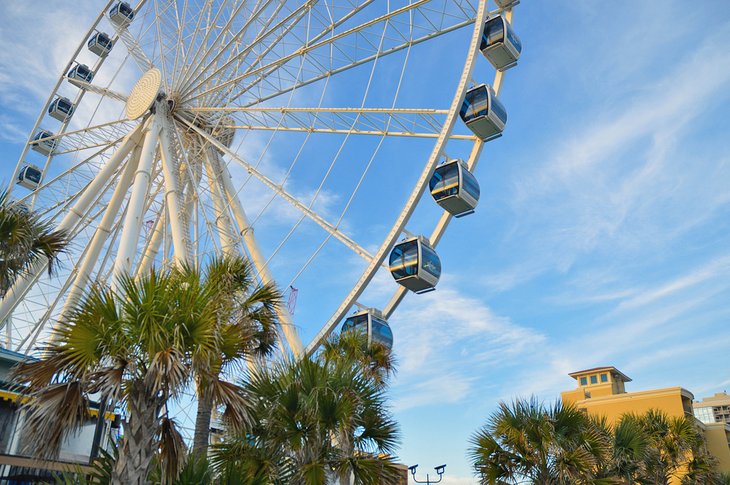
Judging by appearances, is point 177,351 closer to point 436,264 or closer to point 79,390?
point 79,390

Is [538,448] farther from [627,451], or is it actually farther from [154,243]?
[154,243]

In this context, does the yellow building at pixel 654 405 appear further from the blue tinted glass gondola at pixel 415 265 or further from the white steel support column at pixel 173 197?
the white steel support column at pixel 173 197

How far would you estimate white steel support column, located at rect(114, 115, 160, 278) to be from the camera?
18078 millimetres

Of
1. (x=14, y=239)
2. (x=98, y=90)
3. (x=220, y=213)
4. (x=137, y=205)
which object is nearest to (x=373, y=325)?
(x=220, y=213)

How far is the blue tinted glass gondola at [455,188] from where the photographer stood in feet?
68.4

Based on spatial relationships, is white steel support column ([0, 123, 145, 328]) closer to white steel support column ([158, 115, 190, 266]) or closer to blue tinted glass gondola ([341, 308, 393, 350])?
white steel support column ([158, 115, 190, 266])

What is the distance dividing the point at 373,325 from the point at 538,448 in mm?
6227

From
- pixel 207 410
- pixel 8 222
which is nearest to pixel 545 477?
pixel 207 410

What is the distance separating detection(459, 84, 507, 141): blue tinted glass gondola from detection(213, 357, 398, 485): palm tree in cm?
1286

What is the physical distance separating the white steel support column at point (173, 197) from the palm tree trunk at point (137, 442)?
31.1 ft

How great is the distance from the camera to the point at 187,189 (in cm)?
2352

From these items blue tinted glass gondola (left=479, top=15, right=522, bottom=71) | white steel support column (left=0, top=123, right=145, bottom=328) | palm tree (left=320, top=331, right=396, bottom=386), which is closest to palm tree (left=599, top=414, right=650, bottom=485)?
palm tree (left=320, top=331, right=396, bottom=386)

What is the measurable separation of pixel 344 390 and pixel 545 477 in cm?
594

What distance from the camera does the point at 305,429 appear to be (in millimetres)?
10211
